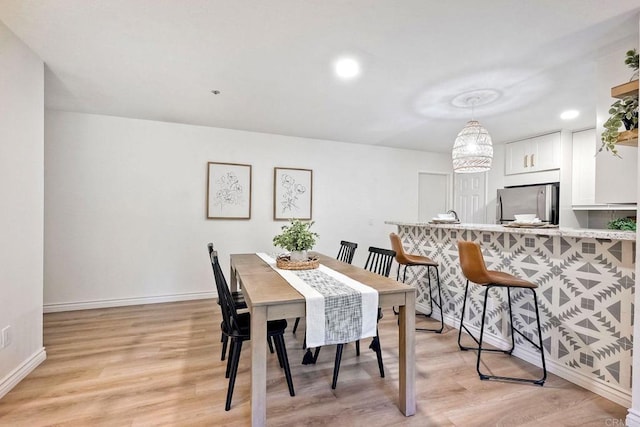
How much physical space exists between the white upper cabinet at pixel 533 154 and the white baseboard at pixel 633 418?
3.34 m

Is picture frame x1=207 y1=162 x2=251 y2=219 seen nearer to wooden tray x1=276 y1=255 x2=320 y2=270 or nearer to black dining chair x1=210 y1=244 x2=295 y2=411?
wooden tray x1=276 y1=255 x2=320 y2=270

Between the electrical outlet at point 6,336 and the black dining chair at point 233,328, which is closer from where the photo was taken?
the black dining chair at point 233,328

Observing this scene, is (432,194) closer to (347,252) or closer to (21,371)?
(347,252)

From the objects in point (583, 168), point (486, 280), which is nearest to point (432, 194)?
point (583, 168)

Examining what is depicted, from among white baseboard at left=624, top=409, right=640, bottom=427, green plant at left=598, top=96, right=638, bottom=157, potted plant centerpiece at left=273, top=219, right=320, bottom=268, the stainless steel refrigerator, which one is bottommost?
white baseboard at left=624, top=409, right=640, bottom=427

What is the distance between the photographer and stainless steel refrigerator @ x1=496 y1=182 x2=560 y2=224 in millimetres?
4078

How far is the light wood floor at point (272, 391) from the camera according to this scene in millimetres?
1673

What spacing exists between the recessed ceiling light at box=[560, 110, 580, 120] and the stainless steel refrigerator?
0.97 meters

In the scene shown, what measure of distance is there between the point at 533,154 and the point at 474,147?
7.74 ft

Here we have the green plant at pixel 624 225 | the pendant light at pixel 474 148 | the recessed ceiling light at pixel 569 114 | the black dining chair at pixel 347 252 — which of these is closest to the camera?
the pendant light at pixel 474 148

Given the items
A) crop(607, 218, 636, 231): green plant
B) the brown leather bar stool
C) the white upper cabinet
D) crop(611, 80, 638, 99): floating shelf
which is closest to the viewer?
crop(611, 80, 638, 99): floating shelf

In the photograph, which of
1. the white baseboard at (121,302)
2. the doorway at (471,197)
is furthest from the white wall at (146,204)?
the doorway at (471,197)

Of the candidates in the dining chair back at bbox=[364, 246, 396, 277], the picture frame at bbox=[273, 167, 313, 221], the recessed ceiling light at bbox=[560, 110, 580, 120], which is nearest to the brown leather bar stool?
the dining chair back at bbox=[364, 246, 396, 277]

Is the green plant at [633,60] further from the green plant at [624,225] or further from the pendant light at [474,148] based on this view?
the green plant at [624,225]
